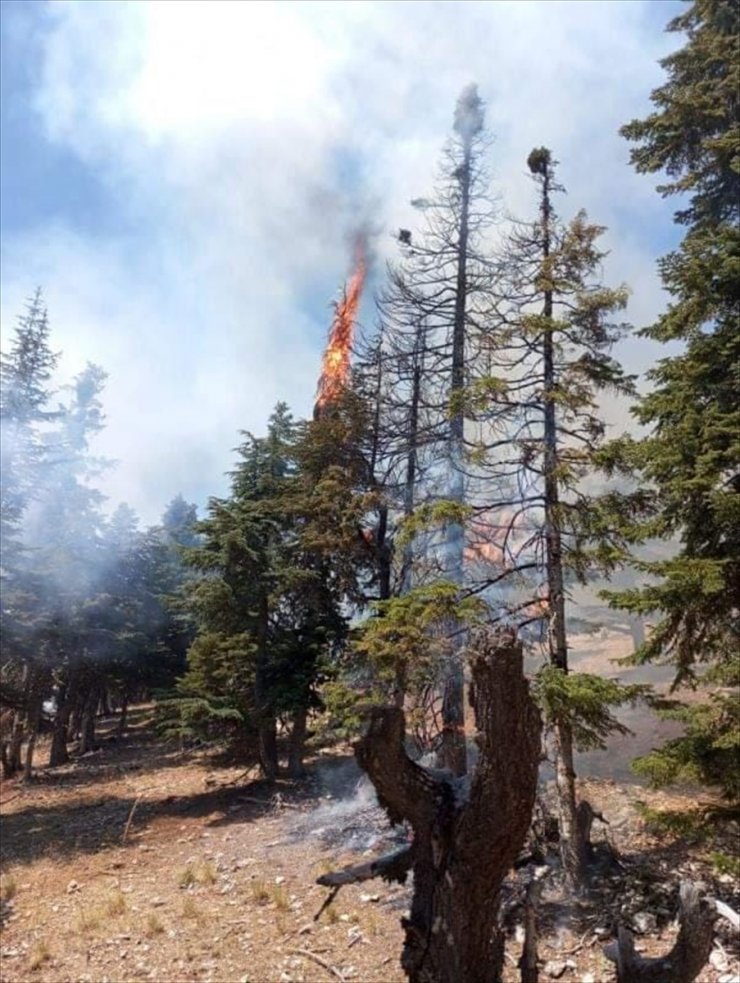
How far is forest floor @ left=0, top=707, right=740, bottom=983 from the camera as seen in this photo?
8000 mm

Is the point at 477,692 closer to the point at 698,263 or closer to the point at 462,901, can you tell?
the point at 462,901

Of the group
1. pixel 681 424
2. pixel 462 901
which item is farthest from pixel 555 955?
pixel 681 424

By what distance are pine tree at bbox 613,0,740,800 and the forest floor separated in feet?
8.75

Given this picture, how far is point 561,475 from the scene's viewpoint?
9.12m

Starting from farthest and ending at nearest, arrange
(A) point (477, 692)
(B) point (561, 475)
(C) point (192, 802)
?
1. (C) point (192, 802)
2. (B) point (561, 475)
3. (A) point (477, 692)

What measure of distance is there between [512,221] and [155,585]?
23.4 metres

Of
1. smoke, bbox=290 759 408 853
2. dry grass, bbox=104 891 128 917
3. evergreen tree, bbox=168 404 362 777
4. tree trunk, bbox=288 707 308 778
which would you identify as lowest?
dry grass, bbox=104 891 128 917

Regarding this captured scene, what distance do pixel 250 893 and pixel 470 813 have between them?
8663 millimetres

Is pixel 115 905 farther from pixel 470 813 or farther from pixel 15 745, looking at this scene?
pixel 15 745

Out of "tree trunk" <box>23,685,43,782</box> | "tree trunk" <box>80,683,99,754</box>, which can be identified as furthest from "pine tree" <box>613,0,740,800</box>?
"tree trunk" <box>80,683,99,754</box>

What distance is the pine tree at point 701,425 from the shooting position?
726 centimetres

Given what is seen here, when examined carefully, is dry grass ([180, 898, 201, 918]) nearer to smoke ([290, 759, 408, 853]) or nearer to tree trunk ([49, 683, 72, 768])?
smoke ([290, 759, 408, 853])

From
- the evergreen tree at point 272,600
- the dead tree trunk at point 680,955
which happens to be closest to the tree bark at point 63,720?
the evergreen tree at point 272,600

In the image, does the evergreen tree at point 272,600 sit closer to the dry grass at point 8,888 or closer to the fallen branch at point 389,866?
the dry grass at point 8,888
